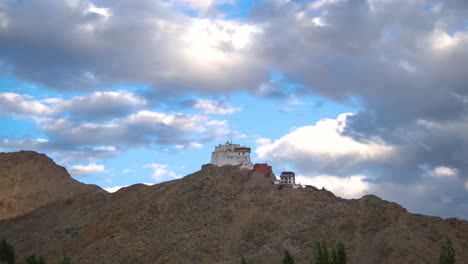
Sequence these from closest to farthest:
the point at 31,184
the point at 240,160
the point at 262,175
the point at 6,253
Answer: the point at 6,253 < the point at 262,175 < the point at 240,160 < the point at 31,184

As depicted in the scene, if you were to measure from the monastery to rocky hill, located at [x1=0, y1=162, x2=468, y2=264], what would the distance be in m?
1.66

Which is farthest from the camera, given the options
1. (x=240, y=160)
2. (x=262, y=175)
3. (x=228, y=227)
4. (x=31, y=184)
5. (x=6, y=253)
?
(x=31, y=184)

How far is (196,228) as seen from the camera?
118 metres

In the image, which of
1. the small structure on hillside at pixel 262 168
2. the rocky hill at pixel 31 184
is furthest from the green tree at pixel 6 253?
the rocky hill at pixel 31 184

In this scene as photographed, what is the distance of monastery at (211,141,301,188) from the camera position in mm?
130875

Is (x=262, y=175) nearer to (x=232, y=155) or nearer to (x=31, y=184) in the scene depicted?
(x=232, y=155)

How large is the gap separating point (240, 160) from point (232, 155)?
191cm

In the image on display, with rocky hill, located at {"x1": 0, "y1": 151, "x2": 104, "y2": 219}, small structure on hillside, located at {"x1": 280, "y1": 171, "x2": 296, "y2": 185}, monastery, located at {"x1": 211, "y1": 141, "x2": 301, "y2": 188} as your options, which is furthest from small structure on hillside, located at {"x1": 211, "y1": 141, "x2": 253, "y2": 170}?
rocky hill, located at {"x1": 0, "y1": 151, "x2": 104, "y2": 219}

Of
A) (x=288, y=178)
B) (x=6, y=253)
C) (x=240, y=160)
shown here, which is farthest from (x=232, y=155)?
(x=6, y=253)

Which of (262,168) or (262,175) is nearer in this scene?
(262,175)

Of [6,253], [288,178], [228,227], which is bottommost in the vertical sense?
[6,253]

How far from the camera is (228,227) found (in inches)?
4594

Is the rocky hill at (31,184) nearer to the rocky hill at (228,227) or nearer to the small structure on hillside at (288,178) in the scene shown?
the rocky hill at (228,227)

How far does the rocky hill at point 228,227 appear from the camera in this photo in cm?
10600
